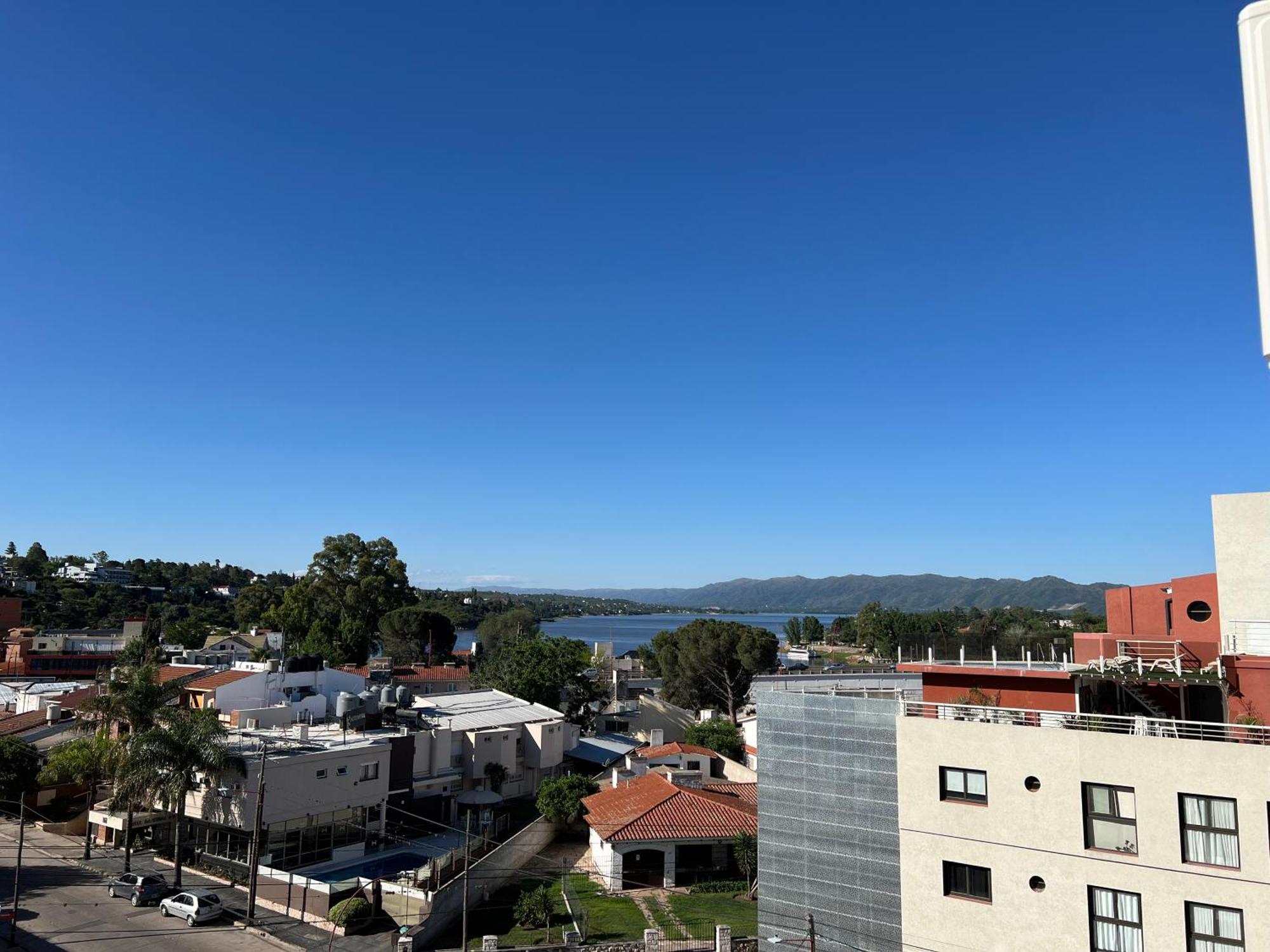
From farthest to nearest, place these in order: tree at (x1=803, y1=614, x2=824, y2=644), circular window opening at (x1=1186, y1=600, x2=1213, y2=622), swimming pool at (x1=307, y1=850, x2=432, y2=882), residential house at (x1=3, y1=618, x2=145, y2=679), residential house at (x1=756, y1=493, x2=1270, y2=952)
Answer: tree at (x1=803, y1=614, x2=824, y2=644)
residential house at (x1=3, y1=618, x2=145, y2=679)
swimming pool at (x1=307, y1=850, x2=432, y2=882)
circular window opening at (x1=1186, y1=600, x2=1213, y2=622)
residential house at (x1=756, y1=493, x2=1270, y2=952)

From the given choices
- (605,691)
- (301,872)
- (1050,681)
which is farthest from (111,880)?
(605,691)

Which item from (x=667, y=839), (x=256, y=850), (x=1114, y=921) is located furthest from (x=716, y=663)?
(x=1114, y=921)

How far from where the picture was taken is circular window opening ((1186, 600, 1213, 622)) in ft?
74.1

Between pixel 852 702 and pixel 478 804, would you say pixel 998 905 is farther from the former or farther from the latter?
pixel 478 804

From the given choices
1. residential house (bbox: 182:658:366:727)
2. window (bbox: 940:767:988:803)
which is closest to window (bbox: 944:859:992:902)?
window (bbox: 940:767:988:803)

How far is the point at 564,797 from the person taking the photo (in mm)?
36812

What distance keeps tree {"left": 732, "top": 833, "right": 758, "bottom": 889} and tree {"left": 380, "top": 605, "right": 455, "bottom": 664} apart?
58.6m

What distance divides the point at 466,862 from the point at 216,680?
23438 mm

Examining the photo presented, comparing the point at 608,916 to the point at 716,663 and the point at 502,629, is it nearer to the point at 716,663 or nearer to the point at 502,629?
the point at 716,663

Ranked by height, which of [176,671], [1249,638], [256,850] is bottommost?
[256,850]

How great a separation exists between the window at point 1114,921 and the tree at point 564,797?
24.4 m

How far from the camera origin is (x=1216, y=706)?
17875 mm

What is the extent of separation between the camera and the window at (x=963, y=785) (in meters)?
17.1

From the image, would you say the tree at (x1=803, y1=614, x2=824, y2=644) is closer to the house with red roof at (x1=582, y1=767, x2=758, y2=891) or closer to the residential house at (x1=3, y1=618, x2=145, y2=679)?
the residential house at (x1=3, y1=618, x2=145, y2=679)
